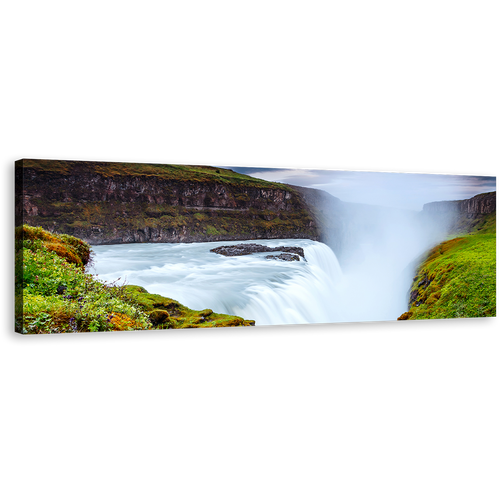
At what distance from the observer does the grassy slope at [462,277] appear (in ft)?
16.8

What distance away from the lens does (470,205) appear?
5.25 m

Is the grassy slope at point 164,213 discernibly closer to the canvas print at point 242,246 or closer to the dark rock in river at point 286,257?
the canvas print at point 242,246

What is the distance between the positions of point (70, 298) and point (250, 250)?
2141mm

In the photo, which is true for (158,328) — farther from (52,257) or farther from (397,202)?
(397,202)

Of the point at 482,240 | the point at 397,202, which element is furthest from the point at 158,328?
the point at 482,240

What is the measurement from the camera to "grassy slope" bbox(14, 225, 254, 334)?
3.60m

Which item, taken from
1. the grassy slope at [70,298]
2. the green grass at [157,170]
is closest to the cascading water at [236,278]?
the grassy slope at [70,298]

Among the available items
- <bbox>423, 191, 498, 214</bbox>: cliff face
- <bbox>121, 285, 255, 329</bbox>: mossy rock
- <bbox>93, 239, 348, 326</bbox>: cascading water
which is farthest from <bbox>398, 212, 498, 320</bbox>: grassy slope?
<bbox>121, 285, 255, 329</bbox>: mossy rock

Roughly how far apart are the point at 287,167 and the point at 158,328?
2530 mm

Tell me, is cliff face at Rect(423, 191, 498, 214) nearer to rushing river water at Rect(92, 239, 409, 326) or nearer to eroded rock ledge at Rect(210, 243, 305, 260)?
rushing river water at Rect(92, 239, 409, 326)

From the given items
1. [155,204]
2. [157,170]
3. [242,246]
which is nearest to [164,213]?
[155,204]

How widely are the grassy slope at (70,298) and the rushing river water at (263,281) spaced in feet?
0.44

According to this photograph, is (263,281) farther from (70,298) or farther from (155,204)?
(70,298)

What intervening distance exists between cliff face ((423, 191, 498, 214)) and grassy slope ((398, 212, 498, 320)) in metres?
0.13
